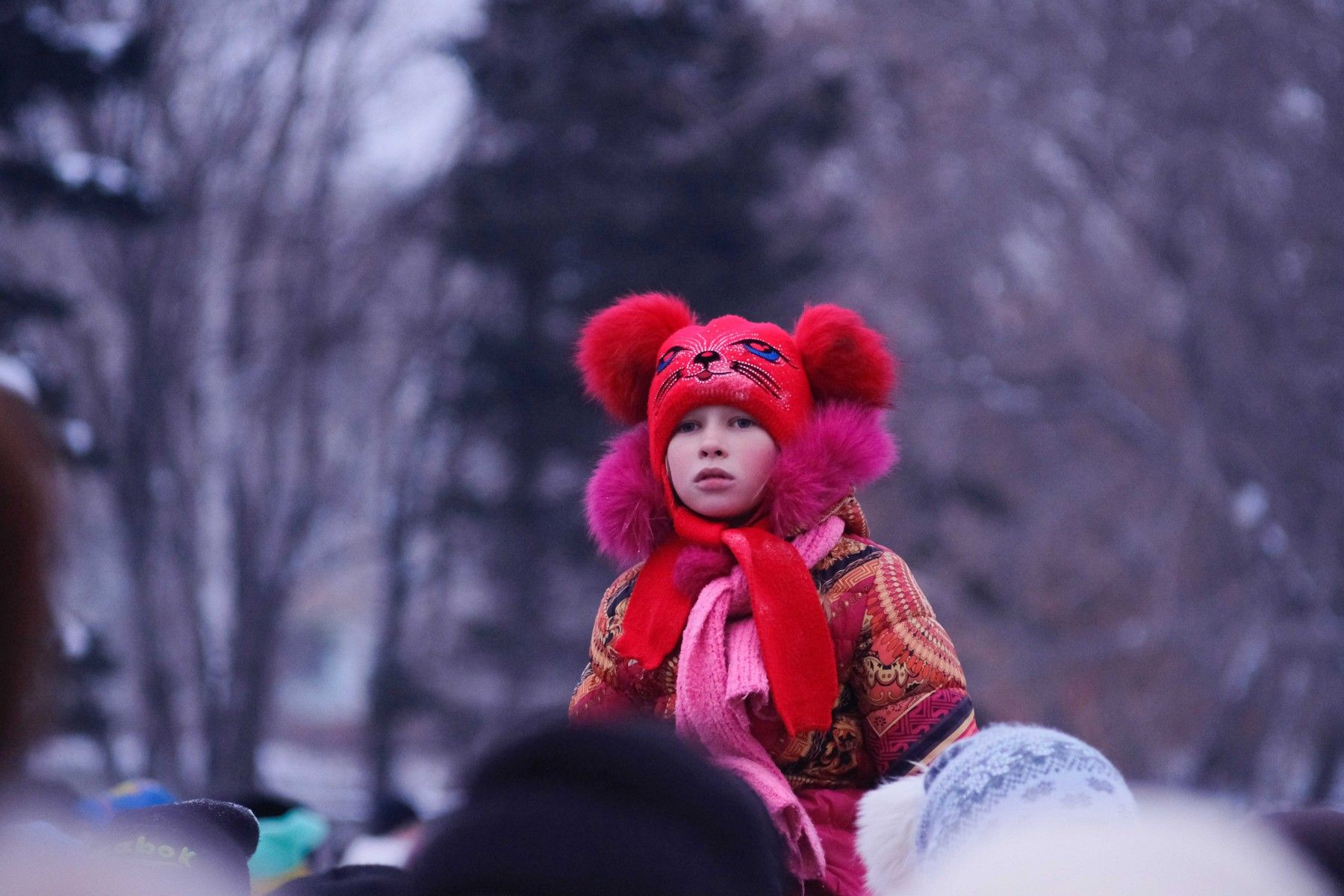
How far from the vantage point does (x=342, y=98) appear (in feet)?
44.7

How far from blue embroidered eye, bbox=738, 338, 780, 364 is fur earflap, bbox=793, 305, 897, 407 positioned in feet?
0.36

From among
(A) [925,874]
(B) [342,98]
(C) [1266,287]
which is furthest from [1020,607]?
(A) [925,874]

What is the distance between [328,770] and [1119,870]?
22.6 metres

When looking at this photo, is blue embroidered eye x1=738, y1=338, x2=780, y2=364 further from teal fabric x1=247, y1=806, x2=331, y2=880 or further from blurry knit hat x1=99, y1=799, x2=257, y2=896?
teal fabric x1=247, y1=806, x2=331, y2=880

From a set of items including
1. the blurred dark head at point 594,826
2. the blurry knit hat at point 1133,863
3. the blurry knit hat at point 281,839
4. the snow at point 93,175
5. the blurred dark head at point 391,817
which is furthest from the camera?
the snow at point 93,175

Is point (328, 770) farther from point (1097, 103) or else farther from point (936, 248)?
point (1097, 103)

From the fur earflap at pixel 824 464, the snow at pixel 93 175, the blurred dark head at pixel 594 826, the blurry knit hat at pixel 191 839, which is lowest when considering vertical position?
the blurry knit hat at pixel 191 839

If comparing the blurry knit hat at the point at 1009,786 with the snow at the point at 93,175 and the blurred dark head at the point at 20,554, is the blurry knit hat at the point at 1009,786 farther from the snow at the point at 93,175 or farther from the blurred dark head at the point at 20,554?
the snow at the point at 93,175

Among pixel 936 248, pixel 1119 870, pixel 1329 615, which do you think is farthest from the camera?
pixel 936 248

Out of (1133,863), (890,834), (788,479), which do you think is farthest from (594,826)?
(788,479)

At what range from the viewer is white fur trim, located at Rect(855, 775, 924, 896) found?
1.98 meters

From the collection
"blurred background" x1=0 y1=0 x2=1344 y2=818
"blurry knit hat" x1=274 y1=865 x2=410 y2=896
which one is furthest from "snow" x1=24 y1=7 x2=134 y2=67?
"blurry knit hat" x1=274 y1=865 x2=410 y2=896

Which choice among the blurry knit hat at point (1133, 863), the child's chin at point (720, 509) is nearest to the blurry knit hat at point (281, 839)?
the child's chin at point (720, 509)

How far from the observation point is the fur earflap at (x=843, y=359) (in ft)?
10.6
